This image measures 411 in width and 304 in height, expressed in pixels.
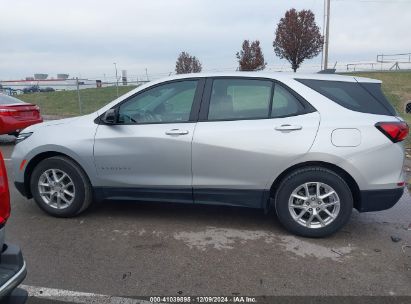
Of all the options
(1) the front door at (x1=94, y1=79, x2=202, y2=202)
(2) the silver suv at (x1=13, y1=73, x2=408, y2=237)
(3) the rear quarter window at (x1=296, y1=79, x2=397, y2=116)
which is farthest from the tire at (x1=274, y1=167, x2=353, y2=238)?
(1) the front door at (x1=94, y1=79, x2=202, y2=202)

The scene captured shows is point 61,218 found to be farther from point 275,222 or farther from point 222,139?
point 275,222

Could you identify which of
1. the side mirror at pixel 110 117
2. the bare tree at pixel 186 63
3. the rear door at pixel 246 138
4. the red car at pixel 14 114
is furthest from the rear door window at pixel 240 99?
the bare tree at pixel 186 63

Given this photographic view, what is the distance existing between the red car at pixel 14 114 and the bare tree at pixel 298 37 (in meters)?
23.4

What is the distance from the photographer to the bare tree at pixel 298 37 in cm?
2959

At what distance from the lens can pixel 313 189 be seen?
3.93m

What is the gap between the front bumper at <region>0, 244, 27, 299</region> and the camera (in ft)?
6.88

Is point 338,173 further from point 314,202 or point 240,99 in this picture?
point 240,99

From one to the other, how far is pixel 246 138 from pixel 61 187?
7.23 ft

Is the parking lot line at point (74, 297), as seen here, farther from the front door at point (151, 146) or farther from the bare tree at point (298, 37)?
the bare tree at point (298, 37)

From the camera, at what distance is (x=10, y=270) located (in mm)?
2209

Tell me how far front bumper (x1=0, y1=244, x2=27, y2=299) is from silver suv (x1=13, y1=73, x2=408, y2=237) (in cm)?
203

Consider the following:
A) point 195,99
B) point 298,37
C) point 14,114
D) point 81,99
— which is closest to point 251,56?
point 298,37

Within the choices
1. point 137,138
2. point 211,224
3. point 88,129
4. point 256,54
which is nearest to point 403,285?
point 211,224

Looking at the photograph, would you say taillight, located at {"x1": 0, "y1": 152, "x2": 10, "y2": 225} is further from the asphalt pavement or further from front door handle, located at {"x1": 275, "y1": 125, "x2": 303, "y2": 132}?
front door handle, located at {"x1": 275, "y1": 125, "x2": 303, "y2": 132}
